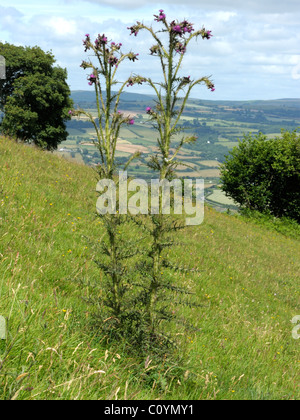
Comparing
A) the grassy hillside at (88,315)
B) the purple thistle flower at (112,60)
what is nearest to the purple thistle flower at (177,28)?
the purple thistle flower at (112,60)

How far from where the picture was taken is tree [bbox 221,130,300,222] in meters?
36.6

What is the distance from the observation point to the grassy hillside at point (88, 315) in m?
2.71

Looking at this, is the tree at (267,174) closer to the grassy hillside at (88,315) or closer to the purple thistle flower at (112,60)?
the grassy hillside at (88,315)

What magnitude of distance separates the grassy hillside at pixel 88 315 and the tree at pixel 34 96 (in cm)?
2574

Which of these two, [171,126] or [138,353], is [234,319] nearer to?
[138,353]

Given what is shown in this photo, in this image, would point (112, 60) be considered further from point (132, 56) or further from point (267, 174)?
point (267, 174)

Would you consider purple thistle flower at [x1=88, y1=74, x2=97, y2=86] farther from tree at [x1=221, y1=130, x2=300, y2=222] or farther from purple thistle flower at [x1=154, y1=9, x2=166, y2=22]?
tree at [x1=221, y1=130, x2=300, y2=222]

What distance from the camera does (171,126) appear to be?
347cm

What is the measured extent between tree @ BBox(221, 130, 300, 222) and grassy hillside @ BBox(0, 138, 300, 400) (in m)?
25.5

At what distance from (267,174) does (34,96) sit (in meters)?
26.7

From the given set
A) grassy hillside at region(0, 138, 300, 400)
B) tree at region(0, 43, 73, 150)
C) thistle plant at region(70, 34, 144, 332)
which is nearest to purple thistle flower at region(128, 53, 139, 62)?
thistle plant at region(70, 34, 144, 332)
